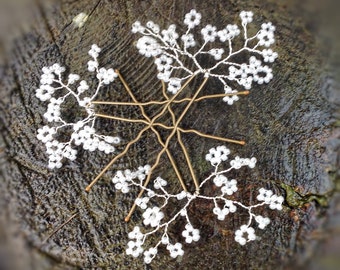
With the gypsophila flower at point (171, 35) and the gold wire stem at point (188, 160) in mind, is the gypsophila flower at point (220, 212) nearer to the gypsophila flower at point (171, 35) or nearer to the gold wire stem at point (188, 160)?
the gold wire stem at point (188, 160)

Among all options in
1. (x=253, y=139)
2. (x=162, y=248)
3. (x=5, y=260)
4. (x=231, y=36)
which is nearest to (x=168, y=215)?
(x=162, y=248)

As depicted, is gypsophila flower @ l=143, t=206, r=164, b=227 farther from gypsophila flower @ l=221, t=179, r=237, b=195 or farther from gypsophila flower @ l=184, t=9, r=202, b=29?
gypsophila flower @ l=184, t=9, r=202, b=29

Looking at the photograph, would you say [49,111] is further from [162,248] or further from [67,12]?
[162,248]

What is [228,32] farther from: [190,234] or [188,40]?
[190,234]

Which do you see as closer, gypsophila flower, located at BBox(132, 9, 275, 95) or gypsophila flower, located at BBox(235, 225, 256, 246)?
gypsophila flower, located at BBox(235, 225, 256, 246)

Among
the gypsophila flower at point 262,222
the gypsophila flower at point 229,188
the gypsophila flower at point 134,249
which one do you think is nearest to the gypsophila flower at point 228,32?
the gypsophila flower at point 229,188

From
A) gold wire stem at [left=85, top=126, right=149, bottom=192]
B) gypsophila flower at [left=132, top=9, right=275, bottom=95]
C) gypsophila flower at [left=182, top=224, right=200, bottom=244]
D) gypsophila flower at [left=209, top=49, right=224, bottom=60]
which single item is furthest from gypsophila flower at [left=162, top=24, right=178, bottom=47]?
gypsophila flower at [left=182, top=224, right=200, bottom=244]

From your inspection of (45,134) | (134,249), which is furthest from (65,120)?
(134,249)
